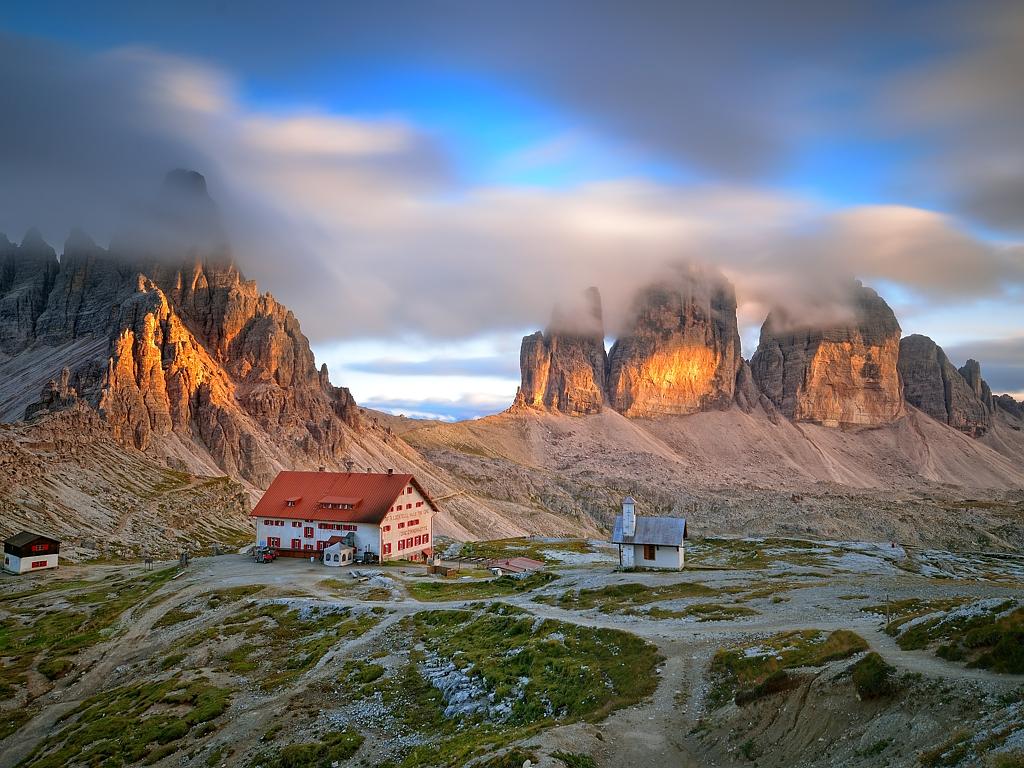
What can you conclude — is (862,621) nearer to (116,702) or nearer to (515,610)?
(515,610)

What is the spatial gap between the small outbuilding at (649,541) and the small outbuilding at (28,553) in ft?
233

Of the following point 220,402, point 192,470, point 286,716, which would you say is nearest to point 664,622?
point 286,716

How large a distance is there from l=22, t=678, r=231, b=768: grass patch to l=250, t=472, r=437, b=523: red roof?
1578 inches

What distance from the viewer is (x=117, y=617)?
63719 millimetres

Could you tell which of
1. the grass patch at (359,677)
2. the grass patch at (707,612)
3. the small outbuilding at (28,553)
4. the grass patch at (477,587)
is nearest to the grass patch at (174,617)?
the grass patch at (477,587)

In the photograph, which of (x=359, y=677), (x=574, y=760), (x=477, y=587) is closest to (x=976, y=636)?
(x=574, y=760)

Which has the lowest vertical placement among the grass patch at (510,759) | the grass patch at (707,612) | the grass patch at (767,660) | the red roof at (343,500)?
the grass patch at (510,759)

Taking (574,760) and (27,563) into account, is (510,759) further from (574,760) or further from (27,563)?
(27,563)

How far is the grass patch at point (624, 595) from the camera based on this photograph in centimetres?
5281

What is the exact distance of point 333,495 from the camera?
8919 centimetres

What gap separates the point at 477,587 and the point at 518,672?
105 ft

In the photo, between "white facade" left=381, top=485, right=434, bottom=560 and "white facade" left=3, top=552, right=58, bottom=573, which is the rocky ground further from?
"white facade" left=3, top=552, right=58, bottom=573

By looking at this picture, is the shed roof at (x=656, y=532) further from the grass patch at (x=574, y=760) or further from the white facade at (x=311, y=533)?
the grass patch at (x=574, y=760)

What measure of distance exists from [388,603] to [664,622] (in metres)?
24.1
